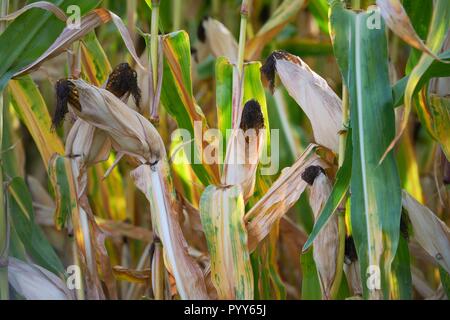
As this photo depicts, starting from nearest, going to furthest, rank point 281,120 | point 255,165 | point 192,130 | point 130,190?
point 255,165
point 192,130
point 130,190
point 281,120

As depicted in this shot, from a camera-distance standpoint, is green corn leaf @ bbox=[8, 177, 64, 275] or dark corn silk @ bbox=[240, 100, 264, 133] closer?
dark corn silk @ bbox=[240, 100, 264, 133]

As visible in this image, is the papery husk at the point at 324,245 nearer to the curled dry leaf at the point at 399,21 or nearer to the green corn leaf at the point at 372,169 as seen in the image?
the green corn leaf at the point at 372,169

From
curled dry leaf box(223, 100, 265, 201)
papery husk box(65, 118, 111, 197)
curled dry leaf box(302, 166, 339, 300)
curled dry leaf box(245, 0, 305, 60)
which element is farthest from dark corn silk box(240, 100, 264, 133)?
curled dry leaf box(245, 0, 305, 60)

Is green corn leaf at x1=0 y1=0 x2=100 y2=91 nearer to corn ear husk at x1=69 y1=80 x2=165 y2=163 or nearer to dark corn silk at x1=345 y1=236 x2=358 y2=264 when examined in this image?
corn ear husk at x1=69 y1=80 x2=165 y2=163

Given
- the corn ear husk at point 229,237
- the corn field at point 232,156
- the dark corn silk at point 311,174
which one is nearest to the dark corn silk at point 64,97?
the corn field at point 232,156

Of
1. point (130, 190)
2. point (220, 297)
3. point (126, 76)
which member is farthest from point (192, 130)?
point (130, 190)
